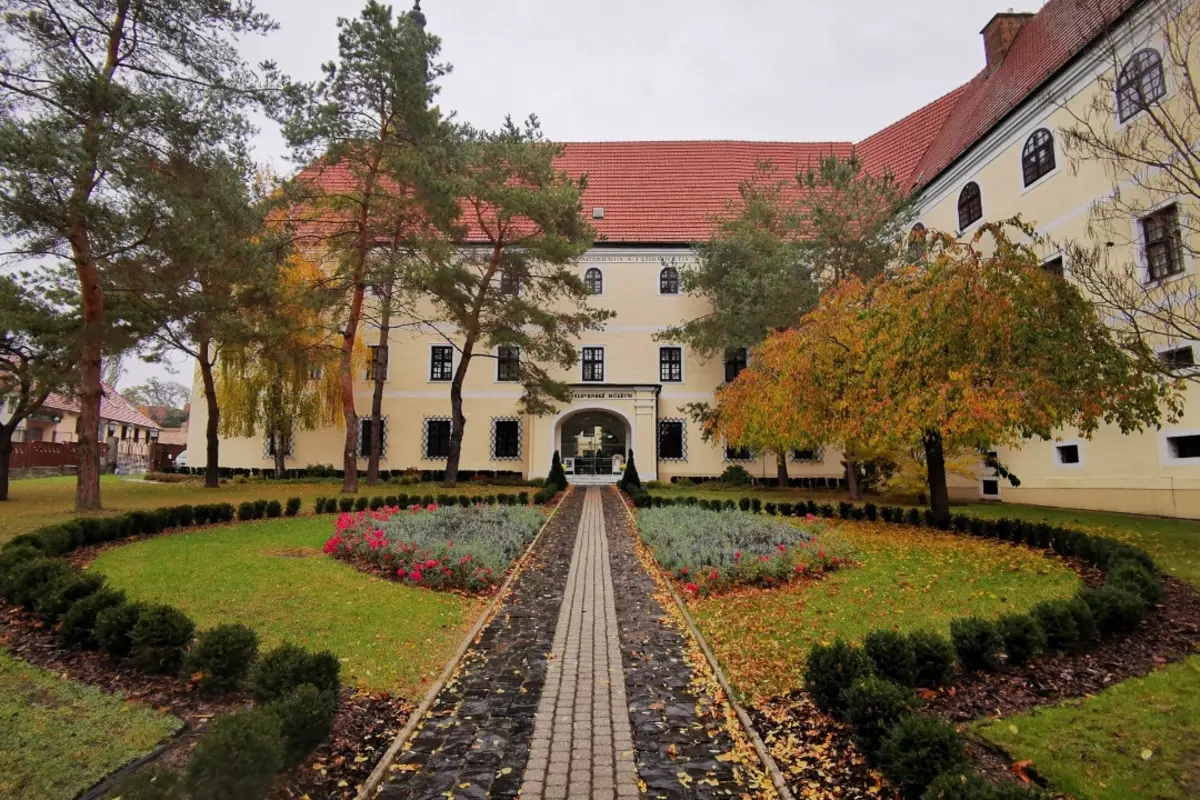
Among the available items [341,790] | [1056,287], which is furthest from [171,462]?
[1056,287]

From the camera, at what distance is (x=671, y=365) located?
27.3 m

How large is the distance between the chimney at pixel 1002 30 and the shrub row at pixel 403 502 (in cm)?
2225

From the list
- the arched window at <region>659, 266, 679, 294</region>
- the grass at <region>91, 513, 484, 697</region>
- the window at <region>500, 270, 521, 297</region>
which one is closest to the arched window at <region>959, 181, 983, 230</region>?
the arched window at <region>659, 266, 679, 294</region>

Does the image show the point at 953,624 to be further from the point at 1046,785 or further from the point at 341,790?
the point at 341,790

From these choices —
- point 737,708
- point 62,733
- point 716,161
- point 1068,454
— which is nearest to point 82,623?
point 62,733

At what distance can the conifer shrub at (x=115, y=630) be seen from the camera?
5.36 meters

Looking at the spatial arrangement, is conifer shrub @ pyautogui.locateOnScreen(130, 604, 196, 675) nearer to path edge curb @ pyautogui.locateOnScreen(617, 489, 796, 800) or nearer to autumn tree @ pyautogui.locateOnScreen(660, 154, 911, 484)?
path edge curb @ pyautogui.locateOnScreen(617, 489, 796, 800)

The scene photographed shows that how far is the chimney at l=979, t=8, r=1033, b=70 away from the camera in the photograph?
2166 cm

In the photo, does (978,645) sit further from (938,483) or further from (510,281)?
(510,281)

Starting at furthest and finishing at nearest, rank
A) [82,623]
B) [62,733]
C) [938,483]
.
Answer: [938,483]
[82,623]
[62,733]

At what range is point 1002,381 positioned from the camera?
10102mm

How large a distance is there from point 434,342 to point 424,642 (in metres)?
22.7

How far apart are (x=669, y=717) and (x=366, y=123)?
17.2 meters

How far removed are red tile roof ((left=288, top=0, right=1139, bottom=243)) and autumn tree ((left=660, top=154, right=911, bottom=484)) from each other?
2762 millimetres
